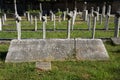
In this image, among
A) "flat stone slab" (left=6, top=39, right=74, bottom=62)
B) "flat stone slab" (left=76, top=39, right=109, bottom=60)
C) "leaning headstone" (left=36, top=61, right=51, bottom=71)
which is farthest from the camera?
"flat stone slab" (left=76, top=39, right=109, bottom=60)

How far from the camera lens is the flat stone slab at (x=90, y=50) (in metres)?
7.80

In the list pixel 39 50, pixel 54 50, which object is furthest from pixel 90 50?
pixel 39 50

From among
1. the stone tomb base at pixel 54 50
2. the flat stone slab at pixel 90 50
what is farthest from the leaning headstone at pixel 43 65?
the flat stone slab at pixel 90 50

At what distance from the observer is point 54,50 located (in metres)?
7.86

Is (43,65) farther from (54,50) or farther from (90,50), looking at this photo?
(90,50)

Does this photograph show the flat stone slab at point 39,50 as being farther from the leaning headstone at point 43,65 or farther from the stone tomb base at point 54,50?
the leaning headstone at point 43,65

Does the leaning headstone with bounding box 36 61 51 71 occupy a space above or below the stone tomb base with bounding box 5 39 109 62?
below

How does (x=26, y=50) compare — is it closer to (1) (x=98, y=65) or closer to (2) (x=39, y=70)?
(2) (x=39, y=70)

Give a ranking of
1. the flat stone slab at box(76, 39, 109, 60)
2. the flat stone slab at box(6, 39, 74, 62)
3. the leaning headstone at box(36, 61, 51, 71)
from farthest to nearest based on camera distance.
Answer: the flat stone slab at box(76, 39, 109, 60)
the flat stone slab at box(6, 39, 74, 62)
the leaning headstone at box(36, 61, 51, 71)

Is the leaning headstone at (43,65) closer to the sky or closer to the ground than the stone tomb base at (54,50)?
closer to the ground

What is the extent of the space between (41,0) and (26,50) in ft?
99.2

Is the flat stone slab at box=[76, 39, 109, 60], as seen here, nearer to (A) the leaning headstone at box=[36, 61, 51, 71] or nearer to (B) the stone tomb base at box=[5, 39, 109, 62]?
(B) the stone tomb base at box=[5, 39, 109, 62]

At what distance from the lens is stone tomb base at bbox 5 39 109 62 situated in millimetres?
7664

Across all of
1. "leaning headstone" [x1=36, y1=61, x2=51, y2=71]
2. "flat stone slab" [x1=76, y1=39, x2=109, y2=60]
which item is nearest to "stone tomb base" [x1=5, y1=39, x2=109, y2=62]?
"flat stone slab" [x1=76, y1=39, x2=109, y2=60]
